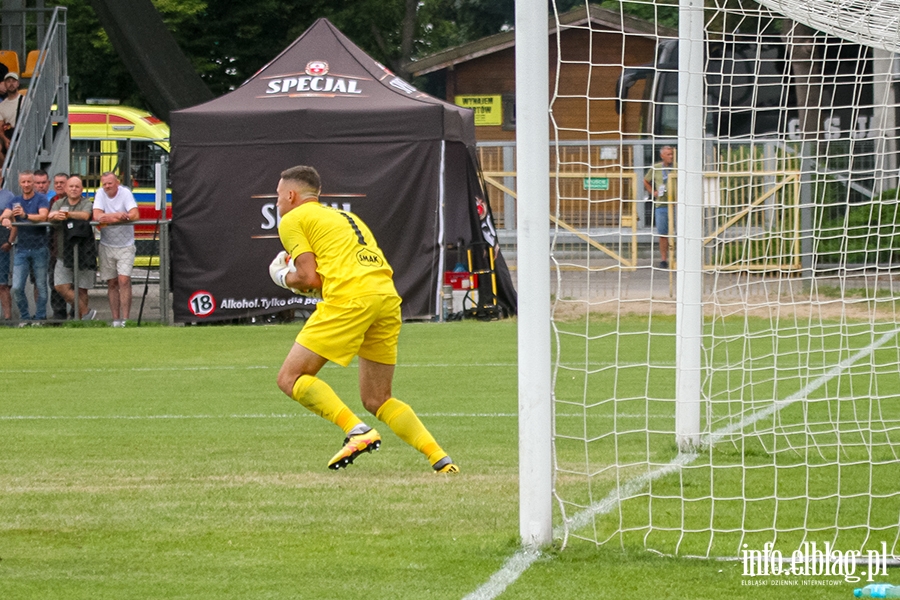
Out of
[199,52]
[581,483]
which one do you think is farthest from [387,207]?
[199,52]

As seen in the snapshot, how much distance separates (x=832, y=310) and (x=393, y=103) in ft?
21.1

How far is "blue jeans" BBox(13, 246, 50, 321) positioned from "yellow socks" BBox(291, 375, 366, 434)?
11.4 meters

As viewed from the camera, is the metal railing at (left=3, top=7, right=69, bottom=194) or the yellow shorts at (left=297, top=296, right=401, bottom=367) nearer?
the yellow shorts at (left=297, top=296, right=401, bottom=367)

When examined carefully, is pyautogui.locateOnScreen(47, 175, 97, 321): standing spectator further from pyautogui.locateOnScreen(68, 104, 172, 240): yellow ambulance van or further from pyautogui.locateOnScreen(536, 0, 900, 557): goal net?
pyautogui.locateOnScreen(68, 104, 172, 240): yellow ambulance van

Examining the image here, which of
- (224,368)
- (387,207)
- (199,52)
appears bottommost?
(224,368)

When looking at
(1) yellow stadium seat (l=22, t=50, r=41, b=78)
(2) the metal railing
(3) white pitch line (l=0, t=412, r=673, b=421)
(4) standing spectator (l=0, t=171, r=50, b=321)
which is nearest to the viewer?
(3) white pitch line (l=0, t=412, r=673, b=421)

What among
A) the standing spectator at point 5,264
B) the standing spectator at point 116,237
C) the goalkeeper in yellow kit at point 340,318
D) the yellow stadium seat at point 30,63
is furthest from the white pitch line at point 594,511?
the yellow stadium seat at point 30,63

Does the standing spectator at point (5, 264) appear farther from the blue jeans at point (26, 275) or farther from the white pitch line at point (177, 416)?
the white pitch line at point (177, 416)

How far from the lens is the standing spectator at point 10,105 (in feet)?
67.8

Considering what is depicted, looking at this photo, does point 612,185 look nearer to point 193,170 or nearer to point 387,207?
point 387,207

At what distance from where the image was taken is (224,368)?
13.5 metres

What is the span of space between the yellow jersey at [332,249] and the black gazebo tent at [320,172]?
385 inches

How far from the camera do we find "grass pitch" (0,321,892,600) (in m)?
5.24

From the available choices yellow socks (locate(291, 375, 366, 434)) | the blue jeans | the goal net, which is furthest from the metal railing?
yellow socks (locate(291, 375, 366, 434))
